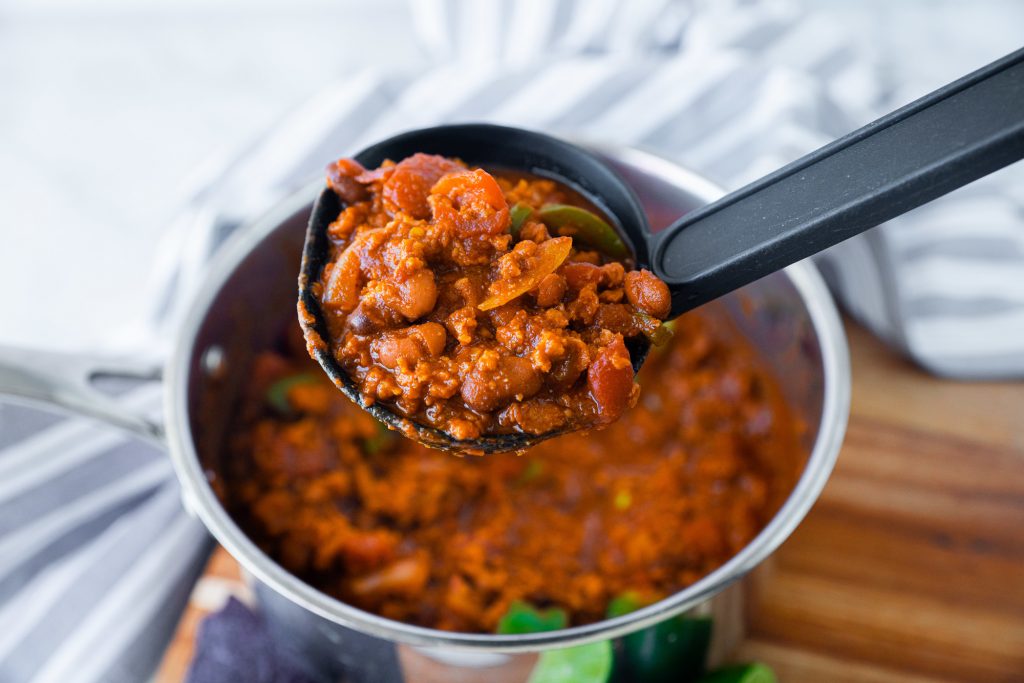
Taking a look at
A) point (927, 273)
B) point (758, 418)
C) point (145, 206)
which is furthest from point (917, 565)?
point (145, 206)

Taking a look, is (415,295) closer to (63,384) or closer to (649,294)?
(649,294)

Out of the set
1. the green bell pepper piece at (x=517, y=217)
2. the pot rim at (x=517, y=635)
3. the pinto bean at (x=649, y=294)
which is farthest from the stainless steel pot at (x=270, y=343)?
the green bell pepper piece at (x=517, y=217)

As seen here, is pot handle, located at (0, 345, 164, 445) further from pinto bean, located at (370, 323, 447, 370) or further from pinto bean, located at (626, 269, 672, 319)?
pinto bean, located at (626, 269, 672, 319)

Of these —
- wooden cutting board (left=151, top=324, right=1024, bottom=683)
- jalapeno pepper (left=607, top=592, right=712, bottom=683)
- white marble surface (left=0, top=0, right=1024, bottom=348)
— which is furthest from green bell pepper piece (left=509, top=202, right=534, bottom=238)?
white marble surface (left=0, top=0, right=1024, bottom=348)

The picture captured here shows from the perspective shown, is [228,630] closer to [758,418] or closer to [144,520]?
[144,520]

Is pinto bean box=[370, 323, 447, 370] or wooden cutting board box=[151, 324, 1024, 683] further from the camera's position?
wooden cutting board box=[151, 324, 1024, 683]

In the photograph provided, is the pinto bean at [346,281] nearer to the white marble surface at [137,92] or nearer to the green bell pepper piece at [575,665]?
the green bell pepper piece at [575,665]
